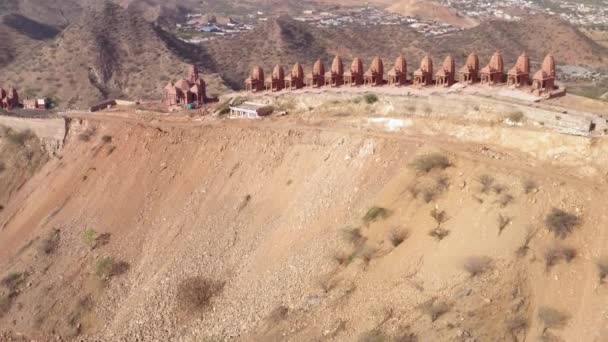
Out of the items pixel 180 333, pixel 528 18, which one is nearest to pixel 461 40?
pixel 528 18

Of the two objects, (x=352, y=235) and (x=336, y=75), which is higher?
(x=336, y=75)

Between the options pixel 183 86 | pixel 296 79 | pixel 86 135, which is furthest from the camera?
pixel 183 86

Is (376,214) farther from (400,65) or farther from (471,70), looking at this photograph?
(400,65)

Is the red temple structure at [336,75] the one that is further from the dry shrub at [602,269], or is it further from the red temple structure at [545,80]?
the dry shrub at [602,269]

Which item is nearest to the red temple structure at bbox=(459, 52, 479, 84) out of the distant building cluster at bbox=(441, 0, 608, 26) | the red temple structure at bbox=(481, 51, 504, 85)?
the red temple structure at bbox=(481, 51, 504, 85)

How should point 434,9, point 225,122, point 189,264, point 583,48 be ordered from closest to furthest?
1. point 189,264
2. point 225,122
3. point 583,48
4. point 434,9

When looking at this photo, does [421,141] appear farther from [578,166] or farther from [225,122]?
[225,122]

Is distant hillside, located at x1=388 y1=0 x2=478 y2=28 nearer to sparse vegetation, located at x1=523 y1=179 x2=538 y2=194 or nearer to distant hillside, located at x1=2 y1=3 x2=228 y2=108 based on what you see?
distant hillside, located at x1=2 y1=3 x2=228 y2=108

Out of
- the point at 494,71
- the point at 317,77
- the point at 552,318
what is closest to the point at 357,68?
the point at 317,77
